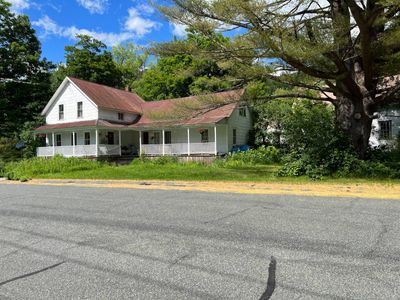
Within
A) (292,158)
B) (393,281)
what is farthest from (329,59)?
(393,281)

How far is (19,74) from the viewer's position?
38656mm

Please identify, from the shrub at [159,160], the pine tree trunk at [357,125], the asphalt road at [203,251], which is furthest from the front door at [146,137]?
the asphalt road at [203,251]

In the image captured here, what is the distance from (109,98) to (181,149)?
33.0 feet

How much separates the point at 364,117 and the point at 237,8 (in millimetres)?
8000

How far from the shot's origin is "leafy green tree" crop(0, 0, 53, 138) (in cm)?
3722

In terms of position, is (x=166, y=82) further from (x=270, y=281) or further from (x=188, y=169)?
(x=270, y=281)

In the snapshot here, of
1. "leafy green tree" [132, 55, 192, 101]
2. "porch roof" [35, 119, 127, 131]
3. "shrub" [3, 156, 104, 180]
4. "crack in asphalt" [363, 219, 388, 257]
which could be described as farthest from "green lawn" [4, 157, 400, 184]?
"leafy green tree" [132, 55, 192, 101]

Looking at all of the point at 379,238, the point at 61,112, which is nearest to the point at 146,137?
the point at 61,112

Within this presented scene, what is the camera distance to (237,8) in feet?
41.3

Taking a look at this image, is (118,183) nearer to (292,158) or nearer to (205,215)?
(292,158)

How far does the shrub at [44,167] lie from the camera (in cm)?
2239

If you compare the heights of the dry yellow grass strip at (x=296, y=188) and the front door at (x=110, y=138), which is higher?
the front door at (x=110, y=138)

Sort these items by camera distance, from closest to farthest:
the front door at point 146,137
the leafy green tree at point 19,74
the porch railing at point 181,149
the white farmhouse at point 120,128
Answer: the porch railing at point 181,149, the white farmhouse at point 120,128, the front door at point 146,137, the leafy green tree at point 19,74

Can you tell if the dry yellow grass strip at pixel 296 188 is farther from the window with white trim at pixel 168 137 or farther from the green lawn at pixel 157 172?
the window with white trim at pixel 168 137
